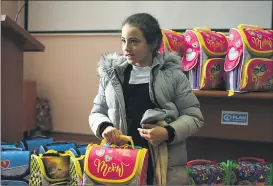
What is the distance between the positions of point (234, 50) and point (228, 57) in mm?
56

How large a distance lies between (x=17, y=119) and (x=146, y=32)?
0.87 meters

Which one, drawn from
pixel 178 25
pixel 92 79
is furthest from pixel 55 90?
pixel 178 25

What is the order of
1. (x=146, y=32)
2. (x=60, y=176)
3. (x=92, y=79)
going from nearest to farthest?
(x=146, y=32) → (x=60, y=176) → (x=92, y=79)

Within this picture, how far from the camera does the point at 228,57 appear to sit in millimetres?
1890

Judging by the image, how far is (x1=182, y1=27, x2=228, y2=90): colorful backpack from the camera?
191cm

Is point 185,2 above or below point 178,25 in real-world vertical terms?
above

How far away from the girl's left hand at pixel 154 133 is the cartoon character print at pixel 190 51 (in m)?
0.85

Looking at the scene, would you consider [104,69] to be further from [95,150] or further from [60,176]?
[60,176]

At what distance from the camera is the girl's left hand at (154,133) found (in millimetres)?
1151

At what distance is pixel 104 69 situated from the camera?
131cm

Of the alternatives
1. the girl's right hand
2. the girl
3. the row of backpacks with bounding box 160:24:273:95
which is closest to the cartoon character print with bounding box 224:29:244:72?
the row of backpacks with bounding box 160:24:273:95

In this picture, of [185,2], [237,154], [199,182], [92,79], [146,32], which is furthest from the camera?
[92,79]

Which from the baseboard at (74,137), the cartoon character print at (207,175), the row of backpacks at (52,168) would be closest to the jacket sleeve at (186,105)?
the row of backpacks at (52,168)

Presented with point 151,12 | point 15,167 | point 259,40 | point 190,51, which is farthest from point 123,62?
point 151,12
